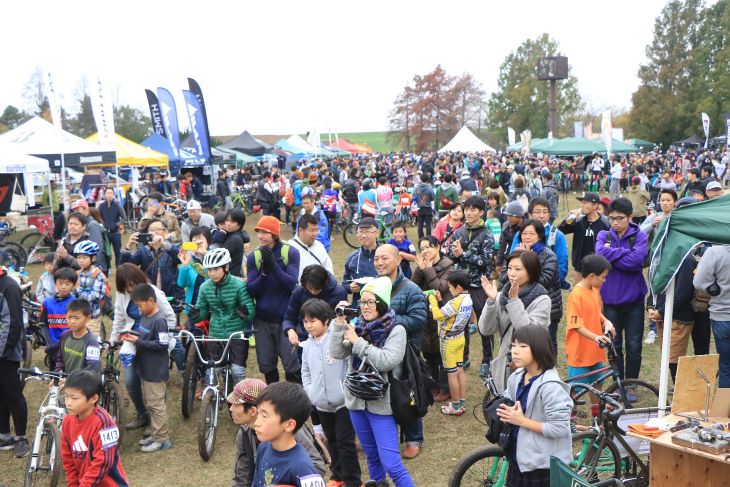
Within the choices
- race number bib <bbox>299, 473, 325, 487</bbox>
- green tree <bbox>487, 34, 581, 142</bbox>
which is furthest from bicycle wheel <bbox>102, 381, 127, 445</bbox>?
green tree <bbox>487, 34, 581, 142</bbox>

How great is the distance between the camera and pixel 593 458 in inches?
147

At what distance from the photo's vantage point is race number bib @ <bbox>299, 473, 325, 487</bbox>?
265 cm

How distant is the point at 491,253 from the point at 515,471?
3.47 metres

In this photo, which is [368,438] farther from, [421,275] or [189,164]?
[189,164]

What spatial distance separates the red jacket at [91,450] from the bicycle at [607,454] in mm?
2877

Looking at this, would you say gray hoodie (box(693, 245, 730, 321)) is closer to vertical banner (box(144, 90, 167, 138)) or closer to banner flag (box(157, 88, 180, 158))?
banner flag (box(157, 88, 180, 158))

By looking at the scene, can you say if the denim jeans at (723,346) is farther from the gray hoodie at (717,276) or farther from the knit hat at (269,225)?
the knit hat at (269,225)

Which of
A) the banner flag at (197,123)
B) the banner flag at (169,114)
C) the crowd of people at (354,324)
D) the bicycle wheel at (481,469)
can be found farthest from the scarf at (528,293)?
the banner flag at (169,114)

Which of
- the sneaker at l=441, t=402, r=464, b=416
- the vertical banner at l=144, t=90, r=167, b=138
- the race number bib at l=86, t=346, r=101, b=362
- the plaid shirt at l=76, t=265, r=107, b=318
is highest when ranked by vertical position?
the vertical banner at l=144, t=90, r=167, b=138

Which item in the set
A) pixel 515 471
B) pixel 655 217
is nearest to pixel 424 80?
pixel 655 217

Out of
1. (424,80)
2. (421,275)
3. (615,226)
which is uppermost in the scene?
(424,80)

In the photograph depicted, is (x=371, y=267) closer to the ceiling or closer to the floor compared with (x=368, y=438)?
closer to the ceiling

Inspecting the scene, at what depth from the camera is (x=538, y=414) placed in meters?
3.11

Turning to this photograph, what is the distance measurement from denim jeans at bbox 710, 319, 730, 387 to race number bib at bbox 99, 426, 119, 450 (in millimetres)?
4583
